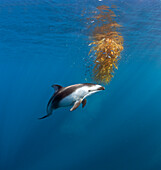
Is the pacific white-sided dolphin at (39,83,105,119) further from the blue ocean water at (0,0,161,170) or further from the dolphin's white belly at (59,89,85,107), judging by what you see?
the blue ocean water at (0,0,161,170)

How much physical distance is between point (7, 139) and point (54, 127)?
7.86 meters

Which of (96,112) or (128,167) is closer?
(128,167)

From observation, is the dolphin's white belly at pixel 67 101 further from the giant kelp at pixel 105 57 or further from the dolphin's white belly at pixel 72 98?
the giant kelp at pixel 105 57

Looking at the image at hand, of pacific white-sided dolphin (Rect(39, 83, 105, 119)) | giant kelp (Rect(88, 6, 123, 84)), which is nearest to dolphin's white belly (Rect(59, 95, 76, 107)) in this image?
pacific white-sided dolphin (Rect(39, 83, 105, 119))

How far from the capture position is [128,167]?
16.4m

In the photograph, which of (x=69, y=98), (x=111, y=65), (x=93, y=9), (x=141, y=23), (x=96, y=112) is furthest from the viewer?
(x=96, y=112)

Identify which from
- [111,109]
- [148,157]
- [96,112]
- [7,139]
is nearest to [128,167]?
[148,157]

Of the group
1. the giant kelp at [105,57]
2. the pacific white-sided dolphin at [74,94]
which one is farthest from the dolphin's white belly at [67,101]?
the giant kelp at [105,57]

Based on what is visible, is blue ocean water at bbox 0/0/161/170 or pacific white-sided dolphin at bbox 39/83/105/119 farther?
blue ocean water at bbox 0/0/161/170

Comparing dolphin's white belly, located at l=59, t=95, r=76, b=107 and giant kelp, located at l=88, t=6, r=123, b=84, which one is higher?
giant kelp, located at l=88, t=6, r=123, b=84

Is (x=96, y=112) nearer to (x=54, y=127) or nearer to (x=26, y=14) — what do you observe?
(x=54, y=127)

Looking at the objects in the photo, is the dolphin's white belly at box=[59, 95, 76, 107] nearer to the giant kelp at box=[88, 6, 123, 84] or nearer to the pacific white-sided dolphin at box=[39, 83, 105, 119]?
the pacific white-sided dolphin at box=[39, 83, 105, 119]

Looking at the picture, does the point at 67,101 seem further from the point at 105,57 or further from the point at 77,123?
the point at 77,123

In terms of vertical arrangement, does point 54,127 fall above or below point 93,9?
below
